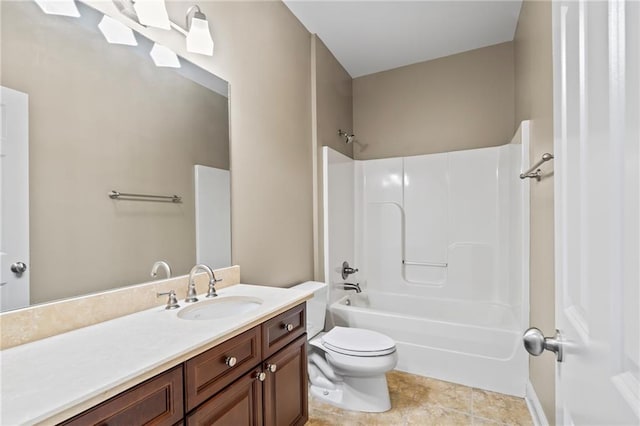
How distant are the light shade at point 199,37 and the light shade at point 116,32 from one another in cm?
29

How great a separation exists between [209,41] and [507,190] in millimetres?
2640

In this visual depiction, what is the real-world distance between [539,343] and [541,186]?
1455mm

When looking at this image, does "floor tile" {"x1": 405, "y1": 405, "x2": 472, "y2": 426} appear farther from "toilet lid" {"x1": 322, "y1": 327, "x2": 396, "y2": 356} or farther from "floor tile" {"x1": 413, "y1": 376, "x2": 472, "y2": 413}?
"toilet lid" {"x1": 322, "y1": 327, "x2": 396, "y2": 356}

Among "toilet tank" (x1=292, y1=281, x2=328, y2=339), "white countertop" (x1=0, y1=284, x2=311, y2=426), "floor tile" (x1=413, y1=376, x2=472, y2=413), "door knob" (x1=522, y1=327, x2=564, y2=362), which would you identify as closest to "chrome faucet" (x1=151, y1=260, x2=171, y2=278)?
"white countertop" (x1=0, y1=284, x2=311, y2=426)

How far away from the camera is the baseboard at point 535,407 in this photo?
1.75 metres

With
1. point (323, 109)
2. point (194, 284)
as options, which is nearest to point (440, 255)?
point (323, 109)

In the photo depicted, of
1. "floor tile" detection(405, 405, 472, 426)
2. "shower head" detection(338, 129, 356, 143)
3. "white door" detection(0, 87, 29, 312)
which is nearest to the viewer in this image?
"white door" detection(0, 87, 29, 312)

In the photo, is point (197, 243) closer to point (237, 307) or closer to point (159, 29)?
point (237, 307)

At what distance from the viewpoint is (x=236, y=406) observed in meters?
1.15

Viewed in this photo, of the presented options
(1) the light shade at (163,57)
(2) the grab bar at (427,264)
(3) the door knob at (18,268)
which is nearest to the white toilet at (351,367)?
(2) the grab bar at (427,264)

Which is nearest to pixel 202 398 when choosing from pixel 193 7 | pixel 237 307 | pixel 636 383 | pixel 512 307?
pixel 237 307

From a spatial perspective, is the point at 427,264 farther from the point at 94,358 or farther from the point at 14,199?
the point at 14,199

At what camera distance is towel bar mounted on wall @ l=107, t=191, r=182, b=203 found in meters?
1.25

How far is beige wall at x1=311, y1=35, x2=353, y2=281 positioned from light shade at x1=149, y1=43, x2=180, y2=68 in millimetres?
1320
